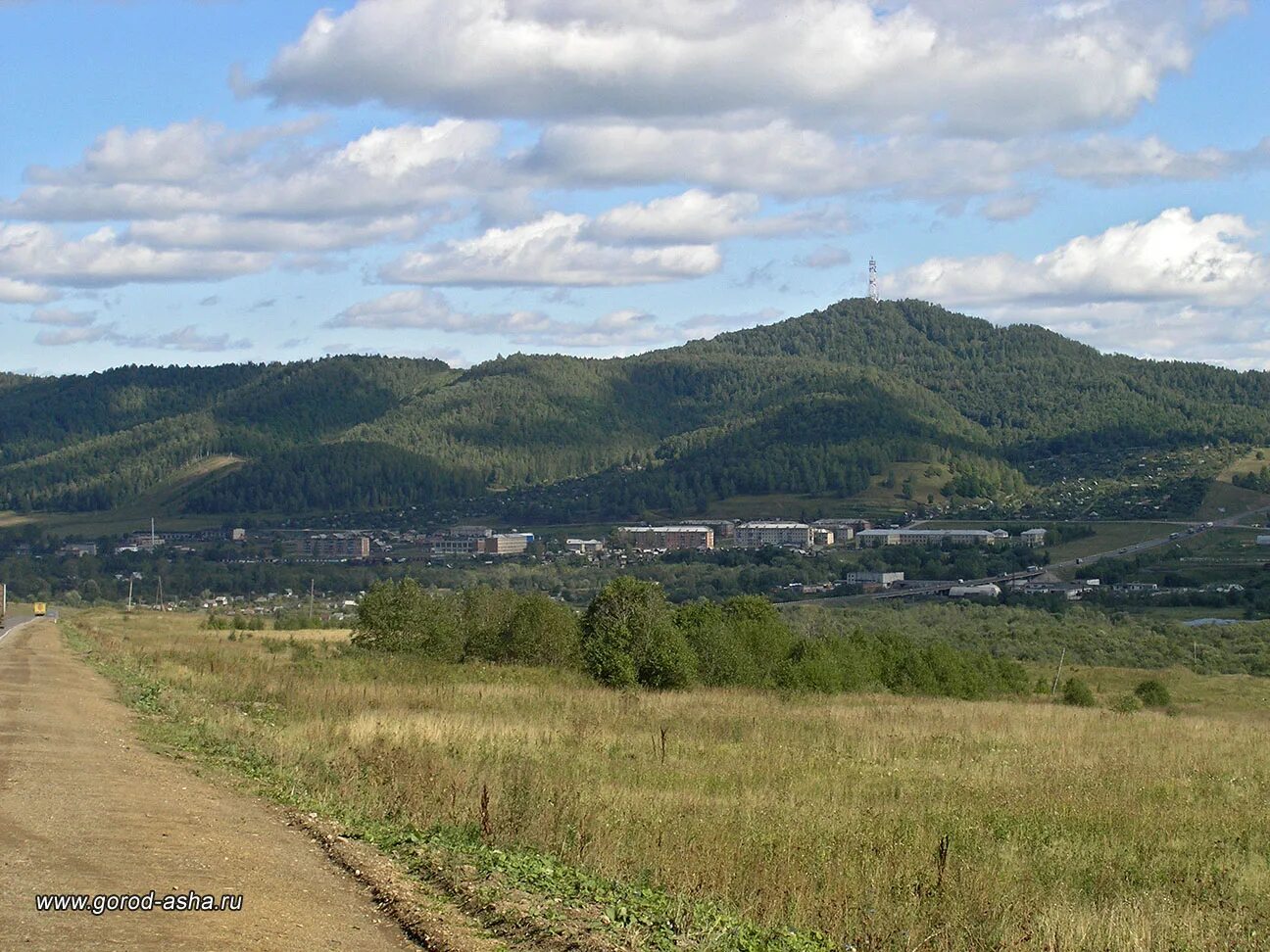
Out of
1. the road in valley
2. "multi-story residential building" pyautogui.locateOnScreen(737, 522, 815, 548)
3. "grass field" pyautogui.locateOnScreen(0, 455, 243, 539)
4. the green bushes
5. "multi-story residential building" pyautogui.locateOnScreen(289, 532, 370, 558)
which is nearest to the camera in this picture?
the green bushes

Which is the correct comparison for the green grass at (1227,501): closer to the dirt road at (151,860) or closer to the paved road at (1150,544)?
the paved road at (1150,544)

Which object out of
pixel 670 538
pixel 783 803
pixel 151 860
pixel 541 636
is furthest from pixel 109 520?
pixel 151 860

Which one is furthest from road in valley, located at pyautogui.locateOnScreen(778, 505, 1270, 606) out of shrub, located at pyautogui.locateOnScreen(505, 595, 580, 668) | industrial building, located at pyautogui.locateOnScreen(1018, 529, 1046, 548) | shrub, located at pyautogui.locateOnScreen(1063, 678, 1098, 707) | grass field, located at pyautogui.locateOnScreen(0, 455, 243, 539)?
grass field, located at pyautogui.locateOnScreen(0, 455, 243, 539)

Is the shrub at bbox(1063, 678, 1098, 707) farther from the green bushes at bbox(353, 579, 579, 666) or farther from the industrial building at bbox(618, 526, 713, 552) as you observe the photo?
the industrial building at bbox(618, 526, 713, 552)

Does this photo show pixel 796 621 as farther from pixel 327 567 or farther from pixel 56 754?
pixel 327 567

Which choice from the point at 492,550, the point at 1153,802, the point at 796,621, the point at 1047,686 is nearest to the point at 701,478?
the point at 492,550

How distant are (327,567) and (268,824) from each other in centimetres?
12717

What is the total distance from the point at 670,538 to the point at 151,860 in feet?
461

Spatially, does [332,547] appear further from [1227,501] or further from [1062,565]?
[1227,501]

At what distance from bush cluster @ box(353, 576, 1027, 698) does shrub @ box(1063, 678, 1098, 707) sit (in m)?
2.58

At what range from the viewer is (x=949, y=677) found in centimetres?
4938

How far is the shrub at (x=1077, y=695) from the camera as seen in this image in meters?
47.4

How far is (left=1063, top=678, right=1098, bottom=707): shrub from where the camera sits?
47.4 m

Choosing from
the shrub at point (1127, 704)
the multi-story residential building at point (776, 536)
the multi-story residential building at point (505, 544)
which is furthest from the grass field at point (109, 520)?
the shrub at point (1127, 704)
